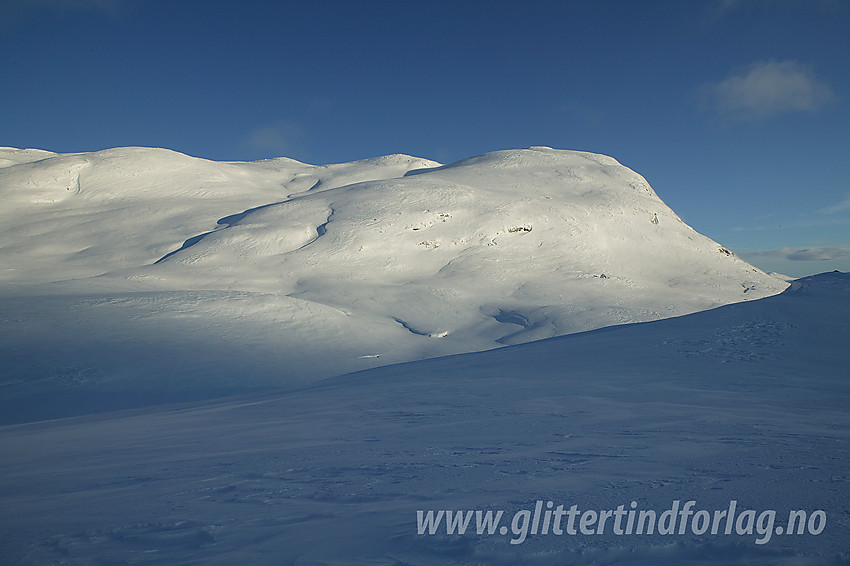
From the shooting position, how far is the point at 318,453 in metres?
4.80

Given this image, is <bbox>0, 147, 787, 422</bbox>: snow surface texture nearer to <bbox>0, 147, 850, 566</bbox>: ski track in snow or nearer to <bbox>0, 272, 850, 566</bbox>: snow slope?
<bbox>0, 147, 850, 566</bbox>: ski track in snow

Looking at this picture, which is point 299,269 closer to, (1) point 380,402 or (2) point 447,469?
(1) point 380,402

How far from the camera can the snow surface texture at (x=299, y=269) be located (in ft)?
47.3

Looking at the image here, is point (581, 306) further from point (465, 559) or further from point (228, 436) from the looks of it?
point (465, 559)

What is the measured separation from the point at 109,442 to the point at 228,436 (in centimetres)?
175

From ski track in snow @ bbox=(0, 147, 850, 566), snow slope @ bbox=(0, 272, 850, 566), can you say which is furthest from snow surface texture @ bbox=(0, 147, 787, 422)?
snow slope @ bbox=(0, 272, 850, 566)

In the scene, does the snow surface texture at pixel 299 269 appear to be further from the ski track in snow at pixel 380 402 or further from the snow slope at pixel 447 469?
the snow slope at pixel 447 469

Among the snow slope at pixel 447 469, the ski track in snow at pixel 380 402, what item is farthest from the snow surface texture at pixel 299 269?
the snow slope at pixel 447 469

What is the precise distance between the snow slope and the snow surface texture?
6187 mm

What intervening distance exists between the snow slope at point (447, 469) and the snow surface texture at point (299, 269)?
6187mm

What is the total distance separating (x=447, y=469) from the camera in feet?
13.3

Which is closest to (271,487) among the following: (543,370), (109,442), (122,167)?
(109,442)

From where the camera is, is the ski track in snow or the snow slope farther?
the ski track in snow

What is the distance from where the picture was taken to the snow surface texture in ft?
47.3
